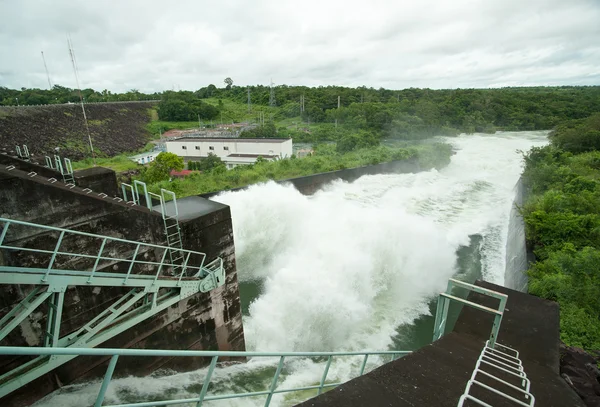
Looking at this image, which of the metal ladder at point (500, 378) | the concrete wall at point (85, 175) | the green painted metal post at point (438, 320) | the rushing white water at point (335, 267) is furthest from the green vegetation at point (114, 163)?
the metal ladder at point (500, 378)

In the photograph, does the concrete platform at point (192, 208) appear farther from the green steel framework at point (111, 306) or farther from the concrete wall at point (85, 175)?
the concrete wall at point (85, 175)

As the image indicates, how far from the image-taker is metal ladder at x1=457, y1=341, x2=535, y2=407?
2736 millimetres

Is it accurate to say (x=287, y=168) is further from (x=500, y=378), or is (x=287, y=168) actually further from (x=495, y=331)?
(x=500, y=378)

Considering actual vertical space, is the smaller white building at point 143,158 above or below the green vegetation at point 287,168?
below

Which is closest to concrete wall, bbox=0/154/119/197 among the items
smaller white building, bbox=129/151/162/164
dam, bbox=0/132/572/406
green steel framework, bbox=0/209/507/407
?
green steel framework, bbox=0/209/507/407

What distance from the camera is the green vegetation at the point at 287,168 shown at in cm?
2269

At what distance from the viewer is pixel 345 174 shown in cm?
2789

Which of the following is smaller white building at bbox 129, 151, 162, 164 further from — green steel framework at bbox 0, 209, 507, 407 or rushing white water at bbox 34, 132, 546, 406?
green steel framework at bbox 0, 209, 507, 407

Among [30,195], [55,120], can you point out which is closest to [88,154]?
[55,120]

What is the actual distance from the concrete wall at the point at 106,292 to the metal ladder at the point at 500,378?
20.6 feet

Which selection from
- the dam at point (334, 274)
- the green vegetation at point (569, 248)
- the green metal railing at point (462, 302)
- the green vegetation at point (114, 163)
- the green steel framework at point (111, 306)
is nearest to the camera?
the green steel framework at point (111, 306)

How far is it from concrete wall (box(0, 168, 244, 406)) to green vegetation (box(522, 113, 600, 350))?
8.89 metres

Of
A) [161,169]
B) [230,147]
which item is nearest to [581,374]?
[161,169]

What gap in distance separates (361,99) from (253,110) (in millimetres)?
26195
